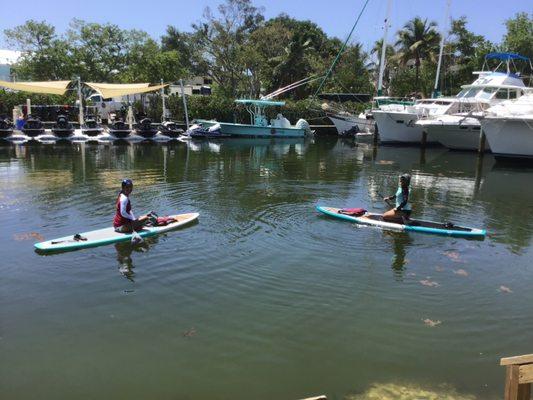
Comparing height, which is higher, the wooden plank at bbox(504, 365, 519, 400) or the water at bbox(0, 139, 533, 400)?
the wooden plank at bbox(504, 365, 519, 400)

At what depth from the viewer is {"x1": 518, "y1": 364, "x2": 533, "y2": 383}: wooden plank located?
366cm

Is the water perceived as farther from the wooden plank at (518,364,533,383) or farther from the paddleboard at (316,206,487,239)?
the wooden plank at (518,364,533,383)

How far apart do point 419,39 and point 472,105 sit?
15973mm

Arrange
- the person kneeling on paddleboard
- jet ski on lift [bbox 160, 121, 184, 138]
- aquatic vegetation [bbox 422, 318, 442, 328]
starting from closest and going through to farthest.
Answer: aquatic vegetation [bbox 422, 318, 442, 328], the person kneeling on paddleboard, jet ski on lift [bbox 160, 121, 184, 138]

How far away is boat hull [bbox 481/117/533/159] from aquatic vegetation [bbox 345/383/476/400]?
2449 cm

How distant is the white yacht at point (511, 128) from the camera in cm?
2706

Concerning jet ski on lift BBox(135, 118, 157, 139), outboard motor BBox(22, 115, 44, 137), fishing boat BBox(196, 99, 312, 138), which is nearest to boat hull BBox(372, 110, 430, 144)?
fishing boat BBox(196, 99, 312, 138)

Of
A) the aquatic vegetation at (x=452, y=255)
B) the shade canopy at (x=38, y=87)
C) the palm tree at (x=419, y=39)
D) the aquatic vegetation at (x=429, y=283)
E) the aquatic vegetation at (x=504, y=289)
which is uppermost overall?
the palm tree at (x=419, y=39)

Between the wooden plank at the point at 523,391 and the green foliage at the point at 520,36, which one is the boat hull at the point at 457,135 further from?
the wooden plank at the point at 523,391

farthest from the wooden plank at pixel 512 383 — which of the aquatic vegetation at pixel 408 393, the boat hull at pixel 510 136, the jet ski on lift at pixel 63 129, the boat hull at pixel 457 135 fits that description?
the jet ski on lift at pixel 63 129

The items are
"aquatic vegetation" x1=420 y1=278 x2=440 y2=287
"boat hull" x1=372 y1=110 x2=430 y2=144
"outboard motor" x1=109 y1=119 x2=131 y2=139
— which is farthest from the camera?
"boat hull" x1=372 y1=110 x2=430 y2=144

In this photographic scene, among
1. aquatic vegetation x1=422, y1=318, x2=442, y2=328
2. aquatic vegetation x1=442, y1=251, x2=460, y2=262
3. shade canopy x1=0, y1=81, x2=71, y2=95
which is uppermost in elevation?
shade canopy x1=0, y1=81, x2=71, y2=95

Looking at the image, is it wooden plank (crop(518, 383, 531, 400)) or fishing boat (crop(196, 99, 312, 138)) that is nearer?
wooden plank (crop(518, 383, 531, 400))

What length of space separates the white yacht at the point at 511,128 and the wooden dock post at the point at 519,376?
2612cm
